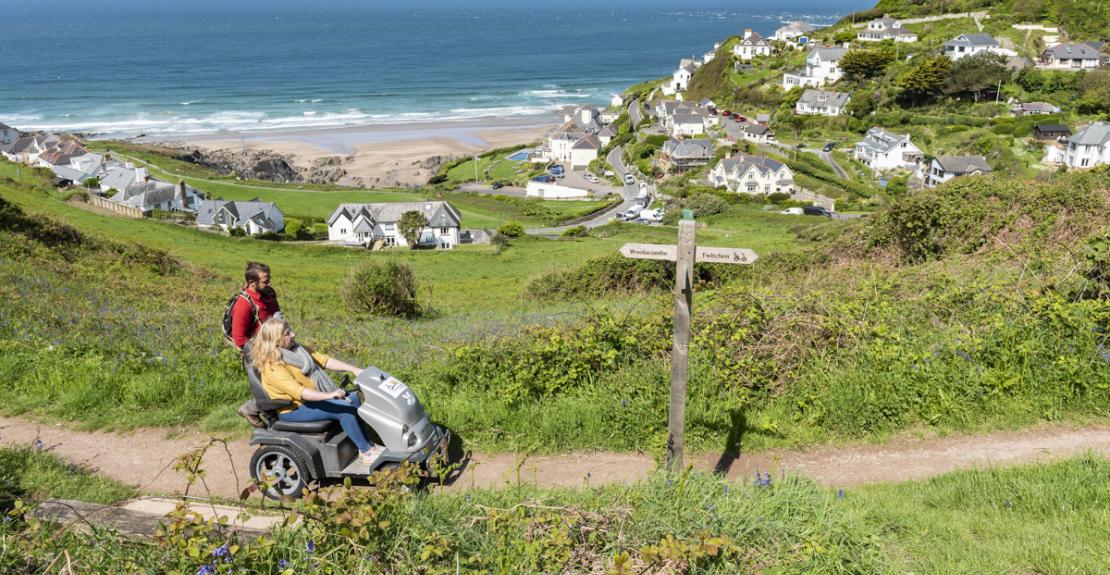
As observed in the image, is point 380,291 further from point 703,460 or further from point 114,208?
point 114,208

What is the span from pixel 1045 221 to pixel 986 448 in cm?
904

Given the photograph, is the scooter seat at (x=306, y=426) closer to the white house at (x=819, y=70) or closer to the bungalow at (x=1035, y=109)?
the bungalow at (x=1035, y=109)

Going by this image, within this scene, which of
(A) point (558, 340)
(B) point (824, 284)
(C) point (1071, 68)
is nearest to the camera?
(A) point (558, 340)

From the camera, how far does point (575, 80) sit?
142500 mm

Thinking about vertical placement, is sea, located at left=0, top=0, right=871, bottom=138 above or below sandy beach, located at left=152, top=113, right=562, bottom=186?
above

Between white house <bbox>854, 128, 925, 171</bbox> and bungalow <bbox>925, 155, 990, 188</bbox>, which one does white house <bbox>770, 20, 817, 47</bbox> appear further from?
bungalow <bbox>925, 155, 990, 188</bbox>

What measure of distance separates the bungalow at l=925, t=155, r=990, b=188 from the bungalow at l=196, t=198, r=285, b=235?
5200 cm

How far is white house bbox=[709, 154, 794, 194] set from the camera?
218 feet

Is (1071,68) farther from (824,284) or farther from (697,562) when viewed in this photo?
(697,562)

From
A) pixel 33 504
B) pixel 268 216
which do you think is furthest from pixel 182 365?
pixel 268 216

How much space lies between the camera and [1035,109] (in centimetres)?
7825

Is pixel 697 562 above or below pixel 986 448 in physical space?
above

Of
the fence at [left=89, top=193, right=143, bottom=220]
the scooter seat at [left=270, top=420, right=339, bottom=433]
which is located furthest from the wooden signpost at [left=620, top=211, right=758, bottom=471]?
the fence at [left=89, top=193, right=143, bottom=220]

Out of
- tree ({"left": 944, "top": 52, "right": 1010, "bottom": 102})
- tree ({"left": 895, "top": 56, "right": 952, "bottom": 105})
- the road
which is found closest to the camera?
the road
